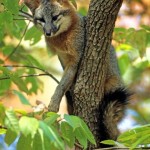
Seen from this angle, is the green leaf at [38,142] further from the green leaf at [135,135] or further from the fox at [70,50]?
the fox at [70,50]

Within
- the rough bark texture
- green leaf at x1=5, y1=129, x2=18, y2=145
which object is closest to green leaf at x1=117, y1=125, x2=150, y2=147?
green leaf at x1=5, y1=129, x2=18, y2=145

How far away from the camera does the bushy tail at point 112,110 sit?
5.48m

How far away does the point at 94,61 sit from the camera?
5.08 meters

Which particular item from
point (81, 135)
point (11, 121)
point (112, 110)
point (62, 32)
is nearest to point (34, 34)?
point (62, 32)

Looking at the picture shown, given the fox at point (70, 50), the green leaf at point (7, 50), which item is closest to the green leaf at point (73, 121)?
the fox at point (70, 50)

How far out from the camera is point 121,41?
6852 millimetres

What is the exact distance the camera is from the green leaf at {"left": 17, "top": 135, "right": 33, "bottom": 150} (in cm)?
357

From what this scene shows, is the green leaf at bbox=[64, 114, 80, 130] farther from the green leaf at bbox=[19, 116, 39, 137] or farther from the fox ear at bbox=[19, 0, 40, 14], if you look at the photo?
the fox ear at bbox=[19, 0, 40, 14]

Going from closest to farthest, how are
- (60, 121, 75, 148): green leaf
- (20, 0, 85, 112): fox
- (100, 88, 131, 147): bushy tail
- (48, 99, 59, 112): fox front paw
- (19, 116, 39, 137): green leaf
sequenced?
(19, 116, 39, 137): green leaf
(60, 121, 75, 148): green leaf
(100, 88, 131, 147): bushy tail
(20, 0, 85, 112): fox
(48, 99, 59, 112): fox front paw

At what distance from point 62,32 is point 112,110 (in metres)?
1.13

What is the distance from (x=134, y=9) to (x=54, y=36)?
271 inches

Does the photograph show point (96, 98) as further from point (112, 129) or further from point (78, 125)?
point (78, 125)

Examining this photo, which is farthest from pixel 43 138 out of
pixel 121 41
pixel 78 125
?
pixel 121 41

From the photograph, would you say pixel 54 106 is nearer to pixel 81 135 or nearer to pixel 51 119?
pixel 81 135
